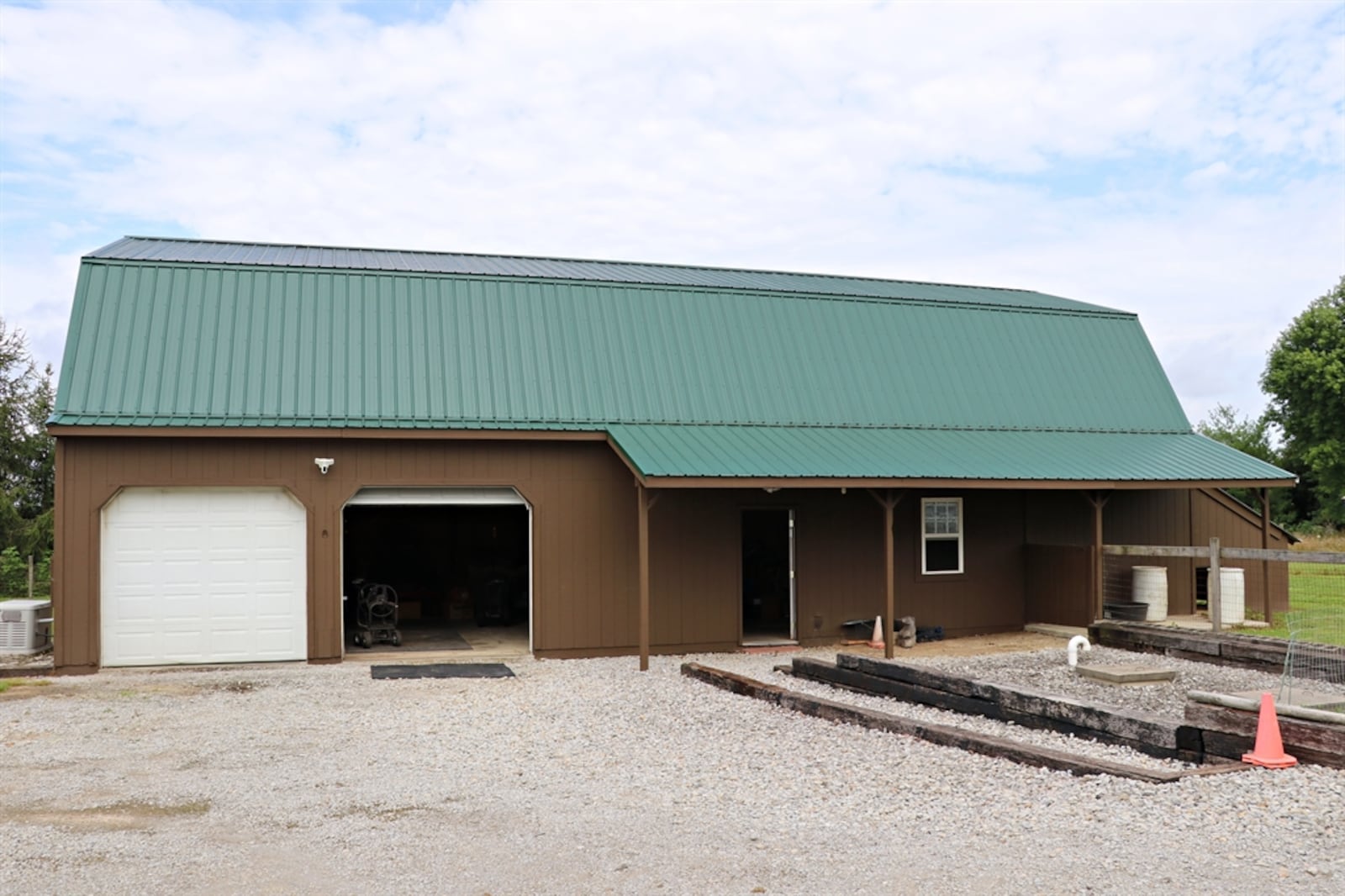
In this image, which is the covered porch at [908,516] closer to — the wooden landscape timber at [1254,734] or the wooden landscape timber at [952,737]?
the wooden landscape timber at [952,737]

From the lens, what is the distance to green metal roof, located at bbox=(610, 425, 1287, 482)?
14297mm

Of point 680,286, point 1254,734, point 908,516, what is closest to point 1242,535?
point 908,516

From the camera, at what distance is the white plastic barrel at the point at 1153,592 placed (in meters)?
17.0

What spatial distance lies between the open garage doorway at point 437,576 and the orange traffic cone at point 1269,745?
1025 centimetres

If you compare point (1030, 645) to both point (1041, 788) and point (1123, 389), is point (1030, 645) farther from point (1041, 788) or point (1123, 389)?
point (1041, 788)

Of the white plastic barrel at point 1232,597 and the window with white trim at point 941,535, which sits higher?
the window with white trim at point 941,535

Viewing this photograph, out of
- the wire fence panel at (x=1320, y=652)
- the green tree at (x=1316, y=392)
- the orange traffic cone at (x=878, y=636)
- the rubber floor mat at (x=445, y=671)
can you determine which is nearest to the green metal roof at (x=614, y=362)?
the orange traffic cone at (x=878, y=636)

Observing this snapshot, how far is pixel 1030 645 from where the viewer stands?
15.9 m

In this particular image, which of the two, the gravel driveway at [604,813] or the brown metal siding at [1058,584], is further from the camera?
the brown metal siding at [1058,584]

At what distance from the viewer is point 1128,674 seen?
11938mm

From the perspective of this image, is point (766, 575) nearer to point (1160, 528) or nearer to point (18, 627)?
point (1160, 528)

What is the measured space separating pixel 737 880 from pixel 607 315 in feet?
39.3

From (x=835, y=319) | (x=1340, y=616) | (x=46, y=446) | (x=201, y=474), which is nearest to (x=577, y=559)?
(x=201, y=474)

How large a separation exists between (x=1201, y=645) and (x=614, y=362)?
321 inches
